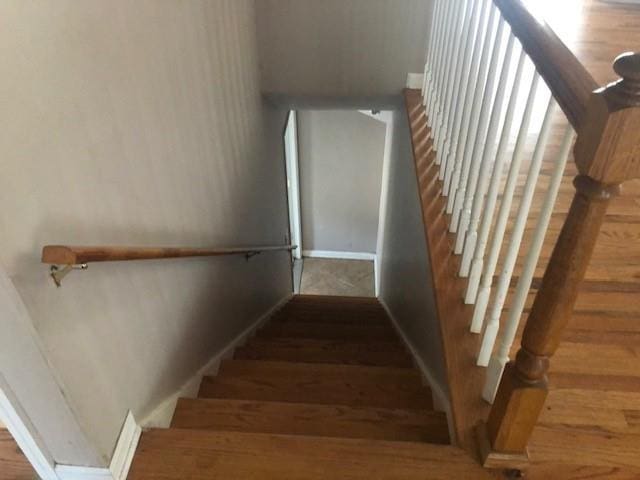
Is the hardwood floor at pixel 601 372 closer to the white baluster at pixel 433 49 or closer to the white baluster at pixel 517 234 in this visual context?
the white baluster at pixel 517 234

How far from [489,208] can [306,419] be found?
953 mm

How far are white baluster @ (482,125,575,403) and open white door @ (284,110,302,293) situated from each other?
12.1 ft

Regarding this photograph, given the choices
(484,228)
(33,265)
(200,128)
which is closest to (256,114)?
(200,128)

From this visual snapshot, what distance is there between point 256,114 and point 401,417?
2.12 metres

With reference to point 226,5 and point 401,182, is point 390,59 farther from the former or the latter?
point 226,5

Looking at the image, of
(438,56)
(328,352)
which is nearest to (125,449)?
(328,352)

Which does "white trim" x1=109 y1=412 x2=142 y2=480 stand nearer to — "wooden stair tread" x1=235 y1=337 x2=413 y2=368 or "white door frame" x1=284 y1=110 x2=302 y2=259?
"wooden stair tread" x1=235 y1=337 x2=413 y2=368

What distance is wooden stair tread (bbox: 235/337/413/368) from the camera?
9.07 ft

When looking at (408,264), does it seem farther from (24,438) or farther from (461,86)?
(24,438)

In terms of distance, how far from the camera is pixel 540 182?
2.10m

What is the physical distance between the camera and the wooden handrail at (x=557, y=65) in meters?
0.93

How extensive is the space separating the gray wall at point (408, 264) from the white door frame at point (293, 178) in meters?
1.34

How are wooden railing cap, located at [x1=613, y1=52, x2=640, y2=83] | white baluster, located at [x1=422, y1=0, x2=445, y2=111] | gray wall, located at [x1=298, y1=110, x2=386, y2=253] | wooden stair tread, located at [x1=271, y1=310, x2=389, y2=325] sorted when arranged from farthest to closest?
gray wall, located at [x1=298, y1=110, x2=386, y2=253]
wooden stair tread, located at [x1=271, y1=310, x2=389, y2=325]
white baluster, located at [x1=422, y1=0, x2=445, y2=111]
wooden railing cap, located at [x1=613, y1=52, x2=640, y2=83]

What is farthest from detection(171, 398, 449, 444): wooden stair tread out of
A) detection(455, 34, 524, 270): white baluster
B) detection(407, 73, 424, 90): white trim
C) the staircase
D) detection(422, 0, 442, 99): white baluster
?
detection(407, 73, 424, 90): white trim
